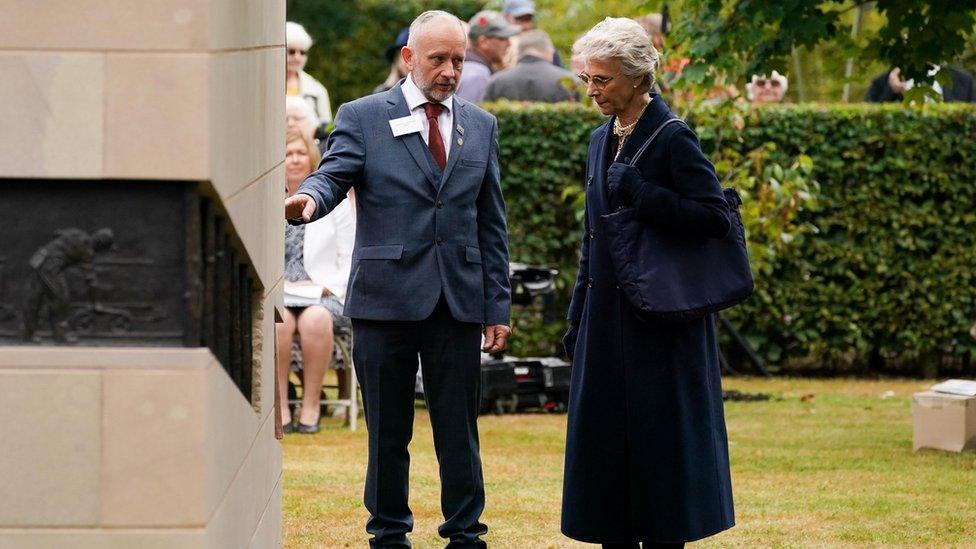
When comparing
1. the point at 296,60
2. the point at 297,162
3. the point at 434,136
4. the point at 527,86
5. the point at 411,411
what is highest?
the point at 296,60

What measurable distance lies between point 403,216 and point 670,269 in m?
1.14

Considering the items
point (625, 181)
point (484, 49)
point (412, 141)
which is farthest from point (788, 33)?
point (484, 49)

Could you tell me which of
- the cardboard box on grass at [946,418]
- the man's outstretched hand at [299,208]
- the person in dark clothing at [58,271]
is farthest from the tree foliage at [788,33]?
the person in dark clothing at [58,271]

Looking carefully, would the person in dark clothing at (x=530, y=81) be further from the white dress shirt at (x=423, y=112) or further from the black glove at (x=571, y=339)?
the black glove at (x=571, y=339)

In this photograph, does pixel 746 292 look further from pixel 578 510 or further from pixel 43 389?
pixel 43 389

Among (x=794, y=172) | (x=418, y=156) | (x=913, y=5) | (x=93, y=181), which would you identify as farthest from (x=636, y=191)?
(x=794, y=172)

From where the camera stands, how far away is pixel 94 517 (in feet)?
11.4

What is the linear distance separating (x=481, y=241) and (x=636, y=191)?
3.52ft

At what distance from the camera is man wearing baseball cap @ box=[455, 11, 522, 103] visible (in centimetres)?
1323

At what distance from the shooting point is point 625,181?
5.35 metres

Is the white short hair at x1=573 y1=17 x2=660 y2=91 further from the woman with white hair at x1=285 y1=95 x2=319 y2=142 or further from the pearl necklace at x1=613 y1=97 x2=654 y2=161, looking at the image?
the woman with white hair at x1=285 y1=95 x2=319 y2=142

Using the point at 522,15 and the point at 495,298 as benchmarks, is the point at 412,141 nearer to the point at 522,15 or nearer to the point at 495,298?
the point at 495,298

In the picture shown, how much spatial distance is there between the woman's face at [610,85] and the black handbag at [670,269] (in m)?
0.16

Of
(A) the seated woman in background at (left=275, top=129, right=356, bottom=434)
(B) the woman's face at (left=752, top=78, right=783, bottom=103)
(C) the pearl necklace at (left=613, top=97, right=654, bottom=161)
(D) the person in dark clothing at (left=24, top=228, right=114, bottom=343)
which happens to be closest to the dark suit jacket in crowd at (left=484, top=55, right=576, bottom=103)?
(B) the woman's face at (left=752, top=78, right=783, bottom=103)
